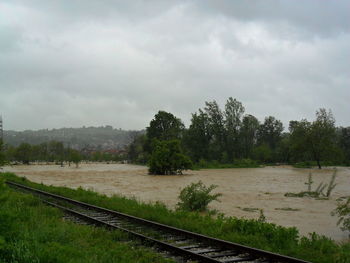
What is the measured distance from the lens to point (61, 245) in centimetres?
826

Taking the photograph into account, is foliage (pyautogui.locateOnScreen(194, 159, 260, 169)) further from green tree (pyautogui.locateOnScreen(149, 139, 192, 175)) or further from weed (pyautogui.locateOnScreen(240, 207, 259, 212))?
weed (pyautogui.locateOnScreen(240, 207, 259, 212))

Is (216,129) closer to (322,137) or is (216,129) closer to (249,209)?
(322,137)

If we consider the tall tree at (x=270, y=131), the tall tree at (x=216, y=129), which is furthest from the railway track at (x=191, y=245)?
the tall tree at (x=270, y=131)

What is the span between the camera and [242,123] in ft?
329

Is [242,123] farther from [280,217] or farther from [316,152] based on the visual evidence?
[280,217]

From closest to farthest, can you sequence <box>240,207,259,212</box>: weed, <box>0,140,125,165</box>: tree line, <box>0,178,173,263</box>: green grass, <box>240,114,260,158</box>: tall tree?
<box>0,178,173,263</box>: green grass → <box>240,207,259,212</box>: weed → <box>240,114,260,158</box>: tall tree → <box>0,140,125,165</box>: tree line

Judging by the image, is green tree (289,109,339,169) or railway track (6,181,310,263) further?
green tree (289,109,339,169)

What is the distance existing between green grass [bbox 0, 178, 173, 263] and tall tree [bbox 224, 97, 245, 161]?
88.1 meters

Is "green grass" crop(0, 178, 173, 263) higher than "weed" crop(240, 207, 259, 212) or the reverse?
higher

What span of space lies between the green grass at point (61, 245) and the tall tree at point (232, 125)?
Answer: 8811 cm

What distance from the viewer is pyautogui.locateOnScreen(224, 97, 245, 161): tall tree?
321ft

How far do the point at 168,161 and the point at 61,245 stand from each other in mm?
51491

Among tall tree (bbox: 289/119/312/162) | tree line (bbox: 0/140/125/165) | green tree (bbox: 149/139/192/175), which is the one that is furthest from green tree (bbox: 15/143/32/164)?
tall tree (bbox: 289/119/312/162)

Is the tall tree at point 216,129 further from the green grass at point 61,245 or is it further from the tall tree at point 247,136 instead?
the green grass at point 61,245
